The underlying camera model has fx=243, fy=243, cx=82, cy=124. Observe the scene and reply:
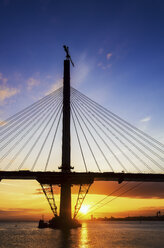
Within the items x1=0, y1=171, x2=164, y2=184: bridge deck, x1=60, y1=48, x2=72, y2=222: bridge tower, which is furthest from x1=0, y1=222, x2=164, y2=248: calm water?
x1=0, y1=171, x2=164, y2=184: bridge deck

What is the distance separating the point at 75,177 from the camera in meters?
52.1

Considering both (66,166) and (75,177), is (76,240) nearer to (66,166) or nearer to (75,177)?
(75,177)


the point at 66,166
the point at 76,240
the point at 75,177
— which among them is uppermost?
the point at 66,166

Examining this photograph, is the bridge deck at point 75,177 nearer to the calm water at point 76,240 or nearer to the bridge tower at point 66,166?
the bridge tower at point 66,166

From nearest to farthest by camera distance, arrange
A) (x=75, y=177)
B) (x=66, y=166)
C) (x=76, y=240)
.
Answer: (x=76, y=240) < (x=75, y=177) < (x=66, y=166)

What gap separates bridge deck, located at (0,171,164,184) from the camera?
50.6 metres

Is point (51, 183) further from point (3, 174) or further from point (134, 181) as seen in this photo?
point (134, 181)

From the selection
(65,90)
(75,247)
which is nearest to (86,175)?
(75,247)

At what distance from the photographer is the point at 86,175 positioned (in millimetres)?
51875

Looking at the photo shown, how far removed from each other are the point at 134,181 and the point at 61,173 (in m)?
17.1

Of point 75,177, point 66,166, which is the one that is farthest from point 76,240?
point 66,166

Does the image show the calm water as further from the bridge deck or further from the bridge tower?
the bridge deck

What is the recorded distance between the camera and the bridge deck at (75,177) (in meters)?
50.6

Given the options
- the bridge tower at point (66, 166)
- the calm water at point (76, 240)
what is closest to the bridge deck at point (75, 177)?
the bridge tower at point (66, 166)
